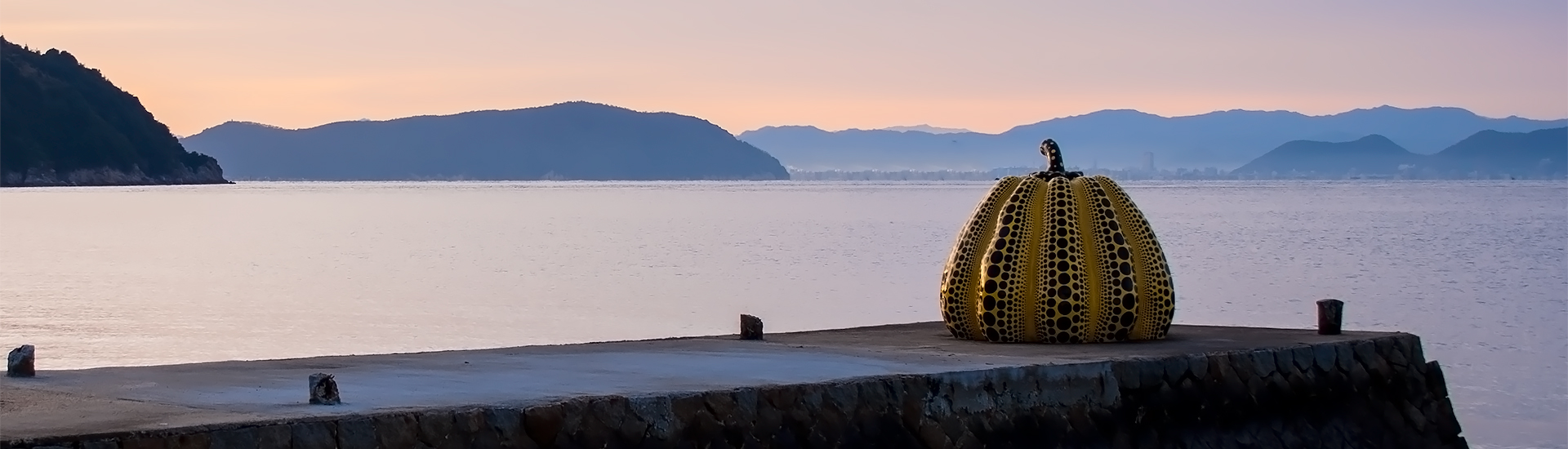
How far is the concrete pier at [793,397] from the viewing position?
30.2 ft

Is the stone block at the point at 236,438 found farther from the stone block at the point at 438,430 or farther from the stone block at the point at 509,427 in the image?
the stone block at the point at 509,427

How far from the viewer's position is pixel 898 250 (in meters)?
60.3

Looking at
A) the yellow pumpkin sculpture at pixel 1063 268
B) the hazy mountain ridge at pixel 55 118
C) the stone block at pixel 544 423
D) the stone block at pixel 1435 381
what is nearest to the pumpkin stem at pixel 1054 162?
the yellow pumpkin sculpture at pixel 1063 268

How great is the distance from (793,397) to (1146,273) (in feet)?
14.1

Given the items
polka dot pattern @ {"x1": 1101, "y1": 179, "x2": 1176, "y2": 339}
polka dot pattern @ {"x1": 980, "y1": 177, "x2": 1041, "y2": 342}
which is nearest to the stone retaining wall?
polka dot pattern @ {"x1": 1101, "y1": 179, "x2": 1176, "y2": 339}

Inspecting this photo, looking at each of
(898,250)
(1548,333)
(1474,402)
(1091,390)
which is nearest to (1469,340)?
(1548,333)

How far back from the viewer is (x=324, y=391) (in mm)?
9578

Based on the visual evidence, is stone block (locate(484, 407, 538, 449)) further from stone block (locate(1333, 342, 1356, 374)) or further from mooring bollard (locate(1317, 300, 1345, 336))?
mooring bollard (locate(1317, 300, 1345, 336))

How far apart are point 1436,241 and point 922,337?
178 feet

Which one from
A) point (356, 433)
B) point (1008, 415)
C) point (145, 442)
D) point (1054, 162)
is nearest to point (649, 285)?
point (1054, 162)

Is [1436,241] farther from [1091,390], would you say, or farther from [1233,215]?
[1091,390]

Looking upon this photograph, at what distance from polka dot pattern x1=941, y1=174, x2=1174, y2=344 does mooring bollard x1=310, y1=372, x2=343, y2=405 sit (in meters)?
5.74

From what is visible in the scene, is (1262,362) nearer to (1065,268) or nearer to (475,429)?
(1065,268)

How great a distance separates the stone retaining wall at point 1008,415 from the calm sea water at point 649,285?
4.40 m
